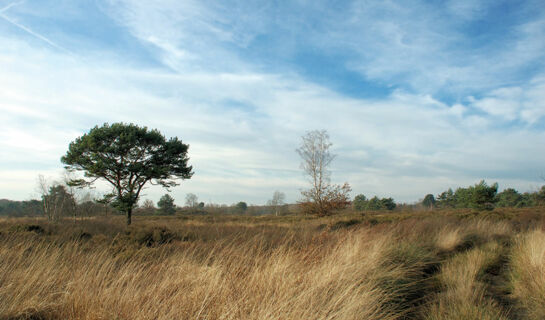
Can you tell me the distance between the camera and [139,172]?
896 inches

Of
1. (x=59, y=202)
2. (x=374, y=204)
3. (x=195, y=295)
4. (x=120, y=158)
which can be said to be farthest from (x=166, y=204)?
(x=195, y=295)

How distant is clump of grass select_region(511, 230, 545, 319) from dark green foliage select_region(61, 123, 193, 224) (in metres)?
21.9

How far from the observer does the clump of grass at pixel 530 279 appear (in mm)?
3735

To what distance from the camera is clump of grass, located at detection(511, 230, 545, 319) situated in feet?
12.3

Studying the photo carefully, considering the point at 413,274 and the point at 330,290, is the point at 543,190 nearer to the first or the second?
the point at 413,274

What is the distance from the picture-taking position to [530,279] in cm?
464

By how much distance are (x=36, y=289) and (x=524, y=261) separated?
25.7ft

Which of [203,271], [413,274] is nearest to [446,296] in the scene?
[413,274]

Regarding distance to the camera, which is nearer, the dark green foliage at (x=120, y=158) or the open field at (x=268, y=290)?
the open field at (x=268, y=290)

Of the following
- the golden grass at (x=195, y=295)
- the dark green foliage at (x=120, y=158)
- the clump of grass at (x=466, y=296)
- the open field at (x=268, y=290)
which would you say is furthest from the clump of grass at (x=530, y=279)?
the dark green foliage at (x=120, y=158)

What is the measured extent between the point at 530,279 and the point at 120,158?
24122mm

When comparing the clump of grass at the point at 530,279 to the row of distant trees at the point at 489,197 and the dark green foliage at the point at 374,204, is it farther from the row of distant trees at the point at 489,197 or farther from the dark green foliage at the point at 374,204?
the dark green foliage at the point at 374,204

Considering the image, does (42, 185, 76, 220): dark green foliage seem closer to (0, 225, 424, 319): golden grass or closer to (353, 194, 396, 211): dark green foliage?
(0, 225, 424, 319): golden grass

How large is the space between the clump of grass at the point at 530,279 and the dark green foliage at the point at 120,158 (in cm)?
2192
